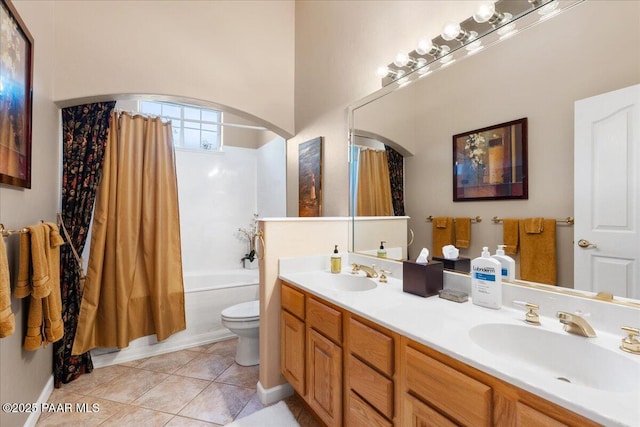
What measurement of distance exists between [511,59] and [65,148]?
9.65 feet

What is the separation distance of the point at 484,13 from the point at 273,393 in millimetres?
2404

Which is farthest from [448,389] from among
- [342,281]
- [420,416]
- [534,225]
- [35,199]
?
[35,199]

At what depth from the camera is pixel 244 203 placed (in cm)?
401

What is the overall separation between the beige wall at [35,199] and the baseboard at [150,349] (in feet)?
1.21

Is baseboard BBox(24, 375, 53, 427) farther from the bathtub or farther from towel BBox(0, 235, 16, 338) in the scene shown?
towel BBox(0, 235, 16, 338)

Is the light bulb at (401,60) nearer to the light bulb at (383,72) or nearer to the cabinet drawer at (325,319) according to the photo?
the light bulb at (383,72)

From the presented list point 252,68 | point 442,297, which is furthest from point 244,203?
point 442,297

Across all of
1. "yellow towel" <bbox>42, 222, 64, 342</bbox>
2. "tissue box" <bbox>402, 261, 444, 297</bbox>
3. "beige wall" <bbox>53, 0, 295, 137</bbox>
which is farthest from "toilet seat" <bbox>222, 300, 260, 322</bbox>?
"beige wall" <bbox>53, 0, 295, 137</bbox>

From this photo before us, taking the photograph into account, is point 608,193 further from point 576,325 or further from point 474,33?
point 474,33

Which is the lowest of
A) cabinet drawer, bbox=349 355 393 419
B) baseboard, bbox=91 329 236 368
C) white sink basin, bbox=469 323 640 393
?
baseboard, bbox=91 329 236 368

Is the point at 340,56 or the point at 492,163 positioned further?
the point at 340,56

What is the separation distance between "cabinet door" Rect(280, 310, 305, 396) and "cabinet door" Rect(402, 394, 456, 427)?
2.46ft

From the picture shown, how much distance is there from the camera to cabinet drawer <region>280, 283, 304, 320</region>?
1618 millimetres

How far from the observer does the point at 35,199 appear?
1708 mm
